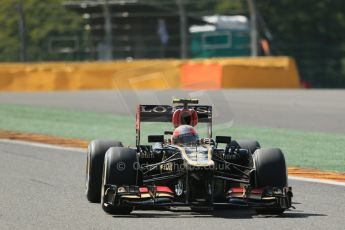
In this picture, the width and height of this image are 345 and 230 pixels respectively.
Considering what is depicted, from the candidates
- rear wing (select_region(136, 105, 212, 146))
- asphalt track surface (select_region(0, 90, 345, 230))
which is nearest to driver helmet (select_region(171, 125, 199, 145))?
rear wing (select_region(136, 105, 212, 146))

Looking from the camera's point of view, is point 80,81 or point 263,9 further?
point 263,9

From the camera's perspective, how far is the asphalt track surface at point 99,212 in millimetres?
8805

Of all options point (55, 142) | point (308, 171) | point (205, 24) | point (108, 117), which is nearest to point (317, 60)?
point (205, 24)

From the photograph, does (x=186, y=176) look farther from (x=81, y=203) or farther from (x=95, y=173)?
(x=81, y=203)

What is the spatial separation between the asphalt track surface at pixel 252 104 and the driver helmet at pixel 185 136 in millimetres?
8286

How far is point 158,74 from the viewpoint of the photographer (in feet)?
115

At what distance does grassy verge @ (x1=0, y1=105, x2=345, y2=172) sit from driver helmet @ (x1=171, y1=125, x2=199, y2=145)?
2250 mm

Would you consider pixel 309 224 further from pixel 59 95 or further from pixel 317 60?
pixel 317 60

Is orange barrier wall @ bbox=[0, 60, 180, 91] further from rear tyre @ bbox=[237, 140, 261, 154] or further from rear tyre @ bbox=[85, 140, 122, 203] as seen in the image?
rear tyre @ bbox=[85, 140, 122, 203]

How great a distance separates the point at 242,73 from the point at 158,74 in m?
3.75

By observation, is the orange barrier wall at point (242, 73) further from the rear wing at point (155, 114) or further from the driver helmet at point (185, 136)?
the driver helmet at point (185, 136)

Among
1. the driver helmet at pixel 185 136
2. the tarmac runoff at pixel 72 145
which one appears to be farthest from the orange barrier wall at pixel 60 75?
the driver helmet at pixel 185 136

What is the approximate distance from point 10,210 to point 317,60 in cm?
3306

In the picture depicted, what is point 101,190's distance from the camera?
34.2 feet
